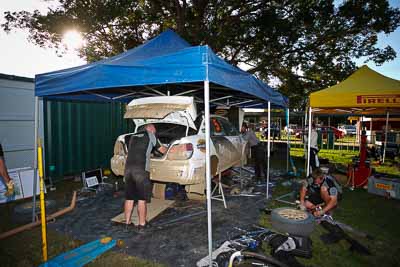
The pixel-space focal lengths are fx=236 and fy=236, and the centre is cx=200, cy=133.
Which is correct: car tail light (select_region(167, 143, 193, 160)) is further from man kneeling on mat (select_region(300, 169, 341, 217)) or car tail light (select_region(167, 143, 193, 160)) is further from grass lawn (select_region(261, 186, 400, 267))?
man kneeling on mat (select_region(300, 169, 341, 217))

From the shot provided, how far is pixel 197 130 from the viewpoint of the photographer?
4.79 m

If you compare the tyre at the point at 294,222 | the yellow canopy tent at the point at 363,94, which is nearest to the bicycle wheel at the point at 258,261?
the tyre at the point at 294,222

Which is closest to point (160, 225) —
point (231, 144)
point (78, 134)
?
point (231, 144)

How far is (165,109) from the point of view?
3984 millimetres

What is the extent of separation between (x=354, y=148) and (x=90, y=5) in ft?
54.9

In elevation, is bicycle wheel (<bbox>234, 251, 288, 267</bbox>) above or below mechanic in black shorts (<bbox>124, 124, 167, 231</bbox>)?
below

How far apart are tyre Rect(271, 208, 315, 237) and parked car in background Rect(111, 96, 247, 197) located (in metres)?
1.52

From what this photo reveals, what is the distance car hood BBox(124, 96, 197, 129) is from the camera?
13.0 feet

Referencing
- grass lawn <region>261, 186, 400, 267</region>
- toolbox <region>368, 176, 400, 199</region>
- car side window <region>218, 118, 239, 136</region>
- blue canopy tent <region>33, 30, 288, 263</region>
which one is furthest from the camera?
car side window <region>218, 118, 239, 136</region>

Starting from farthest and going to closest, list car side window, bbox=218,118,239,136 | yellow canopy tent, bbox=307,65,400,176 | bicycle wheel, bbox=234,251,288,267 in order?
car side window, bbox=218,118,239,136 → yellow canopy tent, bbox=307,65,400,176 → bicycle wheel, bbox=234,251,288,267

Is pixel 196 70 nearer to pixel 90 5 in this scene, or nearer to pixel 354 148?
pixel 90 5

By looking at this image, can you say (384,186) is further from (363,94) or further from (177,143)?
(177,143)

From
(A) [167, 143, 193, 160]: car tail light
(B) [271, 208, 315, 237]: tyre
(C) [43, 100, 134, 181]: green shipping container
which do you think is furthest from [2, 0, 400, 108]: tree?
(B) [271, 208, 315, 237]: tyre

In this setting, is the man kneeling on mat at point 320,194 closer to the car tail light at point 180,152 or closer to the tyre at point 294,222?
the tyre at point 294,222
